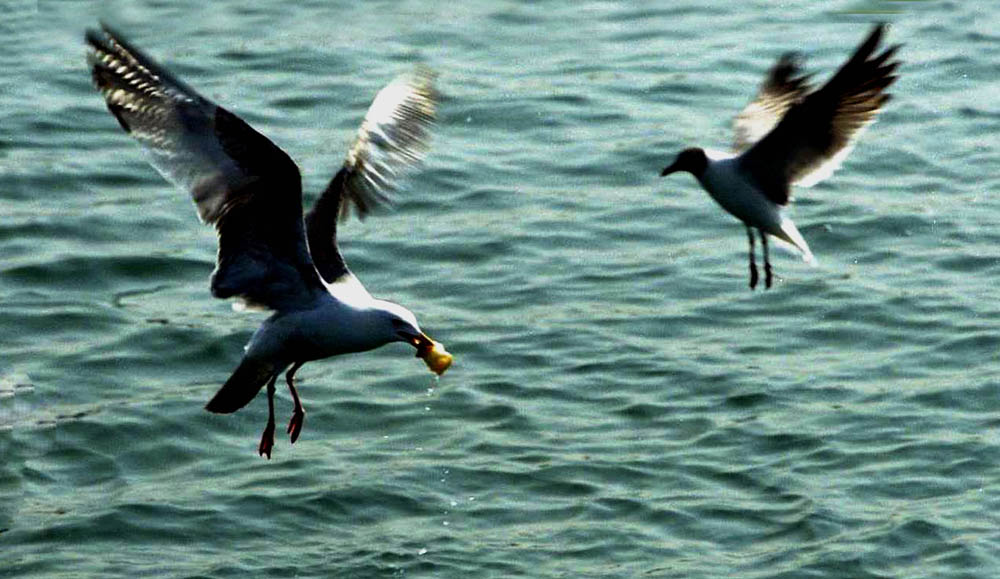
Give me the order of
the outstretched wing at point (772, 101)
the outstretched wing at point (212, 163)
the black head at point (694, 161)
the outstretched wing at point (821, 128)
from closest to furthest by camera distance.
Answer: the outstretched wing at point (212, 163)
the outstretched wing at point (821, 128)
the black head at point (694, 161)
the outstretched wing at point (772, 101)

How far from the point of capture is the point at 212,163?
863cm

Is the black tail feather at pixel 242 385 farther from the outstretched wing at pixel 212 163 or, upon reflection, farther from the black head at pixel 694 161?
the black head at pixel 694 161

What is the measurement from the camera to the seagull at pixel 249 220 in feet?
28.2

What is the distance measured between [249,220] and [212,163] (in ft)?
0.93

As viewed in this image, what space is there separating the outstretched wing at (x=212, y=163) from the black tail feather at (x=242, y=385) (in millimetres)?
432

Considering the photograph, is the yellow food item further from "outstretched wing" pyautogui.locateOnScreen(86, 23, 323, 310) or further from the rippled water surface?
the rippled water surface

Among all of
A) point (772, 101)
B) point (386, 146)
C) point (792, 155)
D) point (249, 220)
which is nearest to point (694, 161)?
point (792, 155)

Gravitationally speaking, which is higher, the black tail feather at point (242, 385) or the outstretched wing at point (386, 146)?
the outstretched wing at point (386, 146)

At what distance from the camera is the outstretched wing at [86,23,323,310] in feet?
28.1

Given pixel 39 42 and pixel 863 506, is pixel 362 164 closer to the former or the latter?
pixel 863 506


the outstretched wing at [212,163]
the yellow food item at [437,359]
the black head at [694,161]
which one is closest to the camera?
the outstretched wing at [212,163]

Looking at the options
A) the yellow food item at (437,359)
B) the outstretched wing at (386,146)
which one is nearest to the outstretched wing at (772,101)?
the outstretched wing at (386,146)

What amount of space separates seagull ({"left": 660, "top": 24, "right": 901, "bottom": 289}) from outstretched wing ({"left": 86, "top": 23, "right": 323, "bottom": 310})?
6.78ft

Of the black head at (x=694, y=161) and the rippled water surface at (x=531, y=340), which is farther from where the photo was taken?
the rippled water surface at (x=531, y=340)
